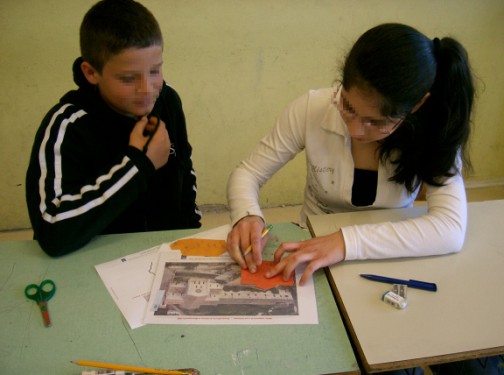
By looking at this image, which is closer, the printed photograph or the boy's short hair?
the printed photograph

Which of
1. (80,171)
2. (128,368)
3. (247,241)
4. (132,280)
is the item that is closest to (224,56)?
(80,171)

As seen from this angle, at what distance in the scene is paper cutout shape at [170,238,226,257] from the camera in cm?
98

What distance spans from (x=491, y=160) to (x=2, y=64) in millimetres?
3042

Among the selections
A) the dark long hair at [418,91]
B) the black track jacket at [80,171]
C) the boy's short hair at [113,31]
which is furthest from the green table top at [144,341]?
the boy's short hair at [113,31]

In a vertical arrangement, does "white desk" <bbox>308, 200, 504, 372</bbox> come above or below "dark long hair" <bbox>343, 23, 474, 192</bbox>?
below

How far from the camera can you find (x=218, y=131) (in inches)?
90.5

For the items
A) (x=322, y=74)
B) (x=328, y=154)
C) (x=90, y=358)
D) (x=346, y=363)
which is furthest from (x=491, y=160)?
(x=90, y=358)

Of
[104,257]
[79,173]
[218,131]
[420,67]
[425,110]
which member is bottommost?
Result: [218,131]

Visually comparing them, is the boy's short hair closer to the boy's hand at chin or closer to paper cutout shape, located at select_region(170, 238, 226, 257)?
the boy's hand at chin

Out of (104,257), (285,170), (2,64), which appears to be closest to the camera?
(104,257)

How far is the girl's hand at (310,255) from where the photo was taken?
88 cm

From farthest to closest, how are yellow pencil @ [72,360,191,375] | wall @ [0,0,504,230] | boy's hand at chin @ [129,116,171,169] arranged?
wall @ [0,0,504,230]
boy's hand at chin @ [129,116,171,169]
yellow pencil @ [72,360,191,375]

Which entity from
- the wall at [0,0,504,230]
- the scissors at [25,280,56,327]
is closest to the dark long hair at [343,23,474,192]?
the scissors at [25,280,56,327]

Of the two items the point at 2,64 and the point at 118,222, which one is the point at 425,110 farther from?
the point at 2,64
